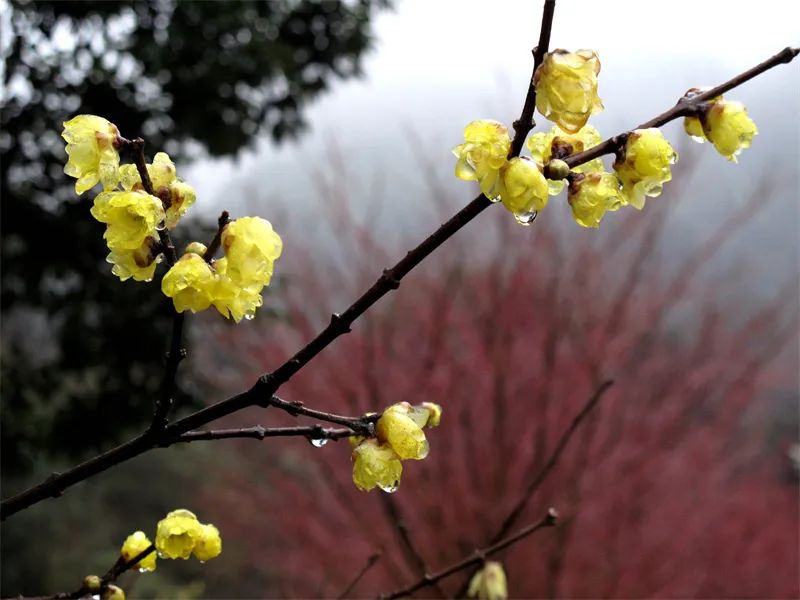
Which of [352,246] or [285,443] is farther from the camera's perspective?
[285,443]

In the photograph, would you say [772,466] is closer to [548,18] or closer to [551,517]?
[551,517]

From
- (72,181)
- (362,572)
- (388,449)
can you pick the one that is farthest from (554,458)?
(72,181)

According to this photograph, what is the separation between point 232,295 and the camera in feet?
2.08

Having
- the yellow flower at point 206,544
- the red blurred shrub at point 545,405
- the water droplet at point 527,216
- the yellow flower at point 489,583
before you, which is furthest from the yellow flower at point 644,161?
the red blurred shrub at point 545,405

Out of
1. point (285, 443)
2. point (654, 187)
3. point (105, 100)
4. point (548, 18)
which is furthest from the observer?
point (285, 443)

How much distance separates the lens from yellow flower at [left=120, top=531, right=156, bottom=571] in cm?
87

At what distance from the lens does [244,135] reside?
11.0 feet

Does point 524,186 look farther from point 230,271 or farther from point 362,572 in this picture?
point 362,572

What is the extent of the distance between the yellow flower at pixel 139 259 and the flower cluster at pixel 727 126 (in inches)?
20.9

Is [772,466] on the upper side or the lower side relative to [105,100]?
lower

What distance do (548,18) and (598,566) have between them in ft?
10.5

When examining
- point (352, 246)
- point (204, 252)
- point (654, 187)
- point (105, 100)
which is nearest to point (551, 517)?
point (654, 187)

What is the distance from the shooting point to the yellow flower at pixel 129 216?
61 cm

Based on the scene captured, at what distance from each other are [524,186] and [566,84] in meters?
0.09
